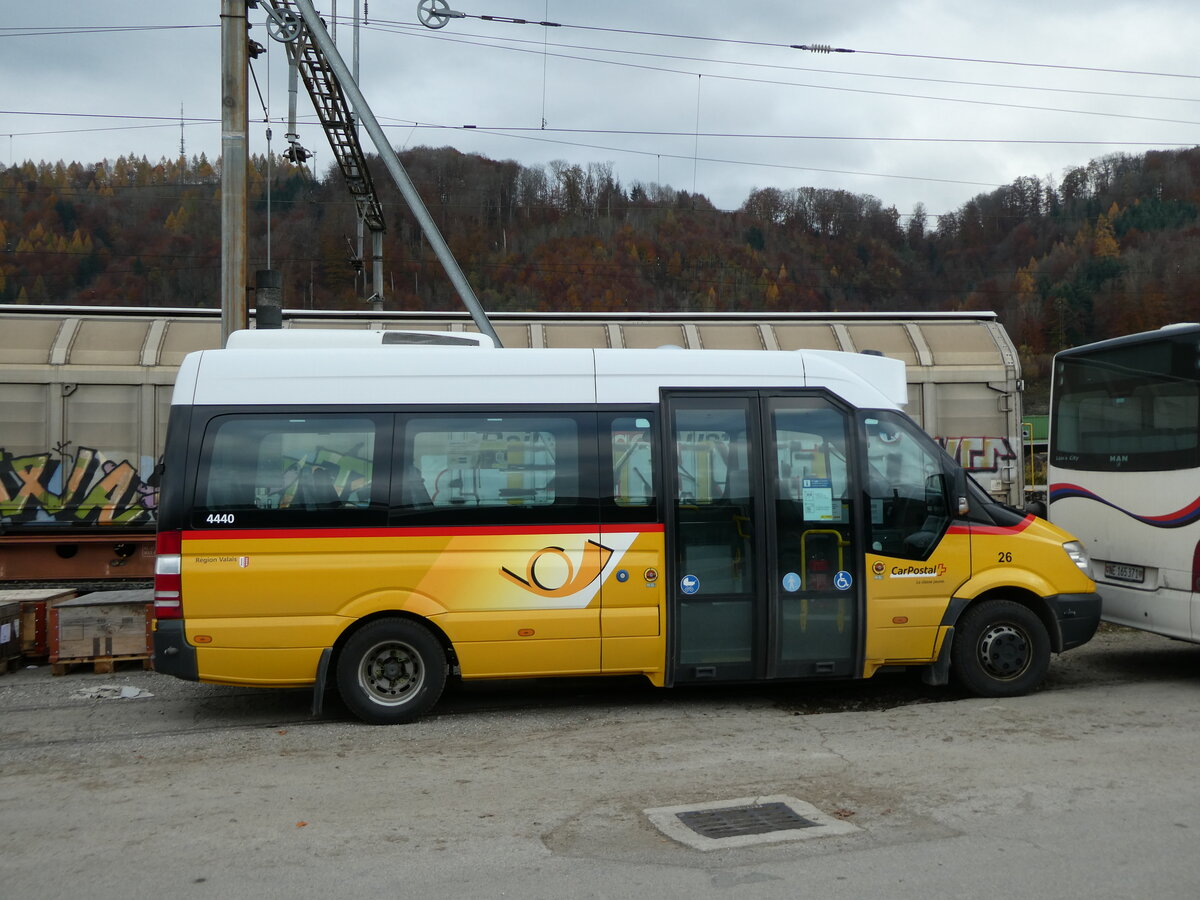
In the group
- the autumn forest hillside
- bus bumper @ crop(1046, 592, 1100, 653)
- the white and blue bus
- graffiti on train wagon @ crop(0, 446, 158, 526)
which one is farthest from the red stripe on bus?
the autumn forest hillside

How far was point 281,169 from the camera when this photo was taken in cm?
3725

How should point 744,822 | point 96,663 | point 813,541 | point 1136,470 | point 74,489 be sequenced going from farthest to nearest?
point 74,489
point 96,663
point 1136,470
point 813,541
point 744,822

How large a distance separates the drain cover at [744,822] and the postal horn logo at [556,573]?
2.32m

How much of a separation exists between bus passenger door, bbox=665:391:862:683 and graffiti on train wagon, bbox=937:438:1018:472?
7.53 m

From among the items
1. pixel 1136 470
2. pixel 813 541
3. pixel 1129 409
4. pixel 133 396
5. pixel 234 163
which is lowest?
pixel 813 541

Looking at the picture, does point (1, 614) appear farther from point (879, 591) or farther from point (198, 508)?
point (879, 591)

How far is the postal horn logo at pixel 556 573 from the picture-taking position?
24.8 feet

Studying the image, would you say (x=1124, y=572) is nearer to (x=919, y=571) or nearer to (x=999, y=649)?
(x=999, y=649)

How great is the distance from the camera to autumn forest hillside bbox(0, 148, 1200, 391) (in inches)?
1281

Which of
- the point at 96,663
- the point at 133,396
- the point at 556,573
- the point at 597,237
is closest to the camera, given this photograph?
the point at 556,573

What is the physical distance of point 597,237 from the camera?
37.6 metres

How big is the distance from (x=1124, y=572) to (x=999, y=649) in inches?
74.1

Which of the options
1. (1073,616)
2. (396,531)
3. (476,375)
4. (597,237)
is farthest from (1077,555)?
(597,237)

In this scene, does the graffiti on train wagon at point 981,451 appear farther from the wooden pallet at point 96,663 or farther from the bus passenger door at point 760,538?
the wooden pallet at point 96,663
